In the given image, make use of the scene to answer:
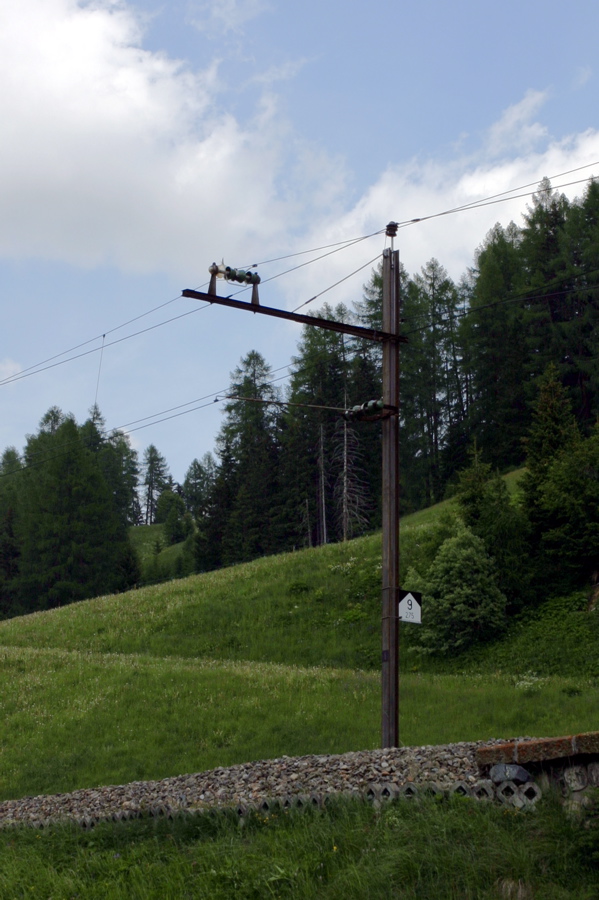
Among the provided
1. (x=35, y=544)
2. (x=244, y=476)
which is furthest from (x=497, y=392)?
(x=35, y=544)

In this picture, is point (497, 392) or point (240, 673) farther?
point (497, 392)

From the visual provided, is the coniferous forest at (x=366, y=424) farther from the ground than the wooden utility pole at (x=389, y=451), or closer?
farther from the ground

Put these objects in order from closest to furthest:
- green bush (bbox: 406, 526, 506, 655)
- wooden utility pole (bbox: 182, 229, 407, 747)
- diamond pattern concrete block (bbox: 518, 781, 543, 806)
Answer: diamond pattern concrete block (bbox: 518, 781, 543, 806) → wooden utility pole (bbox: 182, 229, 407, 747) → green bush (bbox: 406, 526, 506, 655)

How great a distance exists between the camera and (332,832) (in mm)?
8430

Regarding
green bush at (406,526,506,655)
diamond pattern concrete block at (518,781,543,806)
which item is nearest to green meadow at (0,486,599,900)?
diamond pattern concrete block at (518,781,543,806)

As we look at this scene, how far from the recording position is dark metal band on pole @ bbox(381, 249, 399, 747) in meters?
13.3

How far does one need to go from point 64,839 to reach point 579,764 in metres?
6.56

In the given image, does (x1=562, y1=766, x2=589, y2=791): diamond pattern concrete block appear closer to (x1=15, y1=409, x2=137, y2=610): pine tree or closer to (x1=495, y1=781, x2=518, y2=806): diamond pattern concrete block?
(x1=495, y1=781, x2=518, y2=806): diamond pattern concrete block

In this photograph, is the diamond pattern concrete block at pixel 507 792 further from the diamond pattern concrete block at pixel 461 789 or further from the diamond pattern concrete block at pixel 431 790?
the diamond pattern concrete block at pixel 431 790

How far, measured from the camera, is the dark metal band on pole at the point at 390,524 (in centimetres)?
1328

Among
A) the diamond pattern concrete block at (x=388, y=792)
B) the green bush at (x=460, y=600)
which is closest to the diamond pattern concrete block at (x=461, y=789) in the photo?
the diamond pattern concrete block at (x=388, y=792)

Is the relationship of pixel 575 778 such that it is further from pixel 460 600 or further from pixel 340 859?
pixel 460 600

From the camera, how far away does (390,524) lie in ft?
44.6

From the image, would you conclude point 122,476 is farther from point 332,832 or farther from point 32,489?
point 332,832
